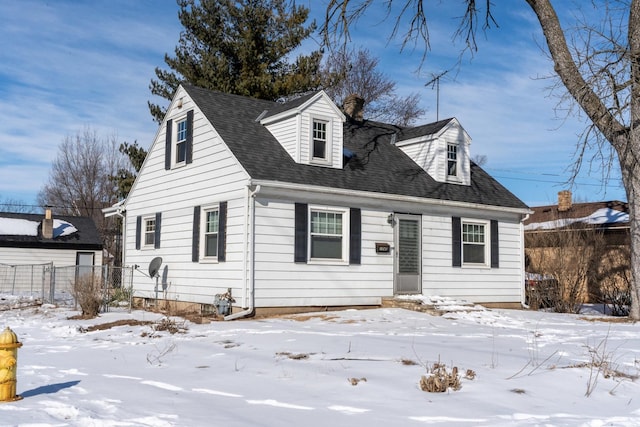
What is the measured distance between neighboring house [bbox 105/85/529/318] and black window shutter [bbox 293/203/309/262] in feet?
0.08

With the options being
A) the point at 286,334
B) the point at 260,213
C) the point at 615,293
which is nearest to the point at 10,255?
the point at 260,213

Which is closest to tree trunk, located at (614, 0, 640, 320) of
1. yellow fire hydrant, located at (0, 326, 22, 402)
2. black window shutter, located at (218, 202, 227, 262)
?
black window shutter, located at (218, 202, 227, 262)

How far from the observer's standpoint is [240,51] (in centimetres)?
2703

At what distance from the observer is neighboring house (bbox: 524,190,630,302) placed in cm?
1814

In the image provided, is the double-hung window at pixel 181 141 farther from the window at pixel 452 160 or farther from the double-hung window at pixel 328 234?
the window at pixel 452 160

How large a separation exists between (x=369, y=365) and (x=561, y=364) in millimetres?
2435

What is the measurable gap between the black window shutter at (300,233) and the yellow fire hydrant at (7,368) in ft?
29.3

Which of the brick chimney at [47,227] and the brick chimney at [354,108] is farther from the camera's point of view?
the brick chimney at [47,227]

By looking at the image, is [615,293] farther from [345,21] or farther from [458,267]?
[345,21]

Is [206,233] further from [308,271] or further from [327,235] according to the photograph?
[327,235]

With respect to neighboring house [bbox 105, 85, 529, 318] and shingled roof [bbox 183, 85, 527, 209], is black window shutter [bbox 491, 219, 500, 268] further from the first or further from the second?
shingled roof [bbox 183, 85, 527, 209]

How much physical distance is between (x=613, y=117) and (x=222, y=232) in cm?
921

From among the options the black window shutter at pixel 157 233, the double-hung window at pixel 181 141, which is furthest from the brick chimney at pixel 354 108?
the black window shutter at pixel 157 233

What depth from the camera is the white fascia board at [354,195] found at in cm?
1402
